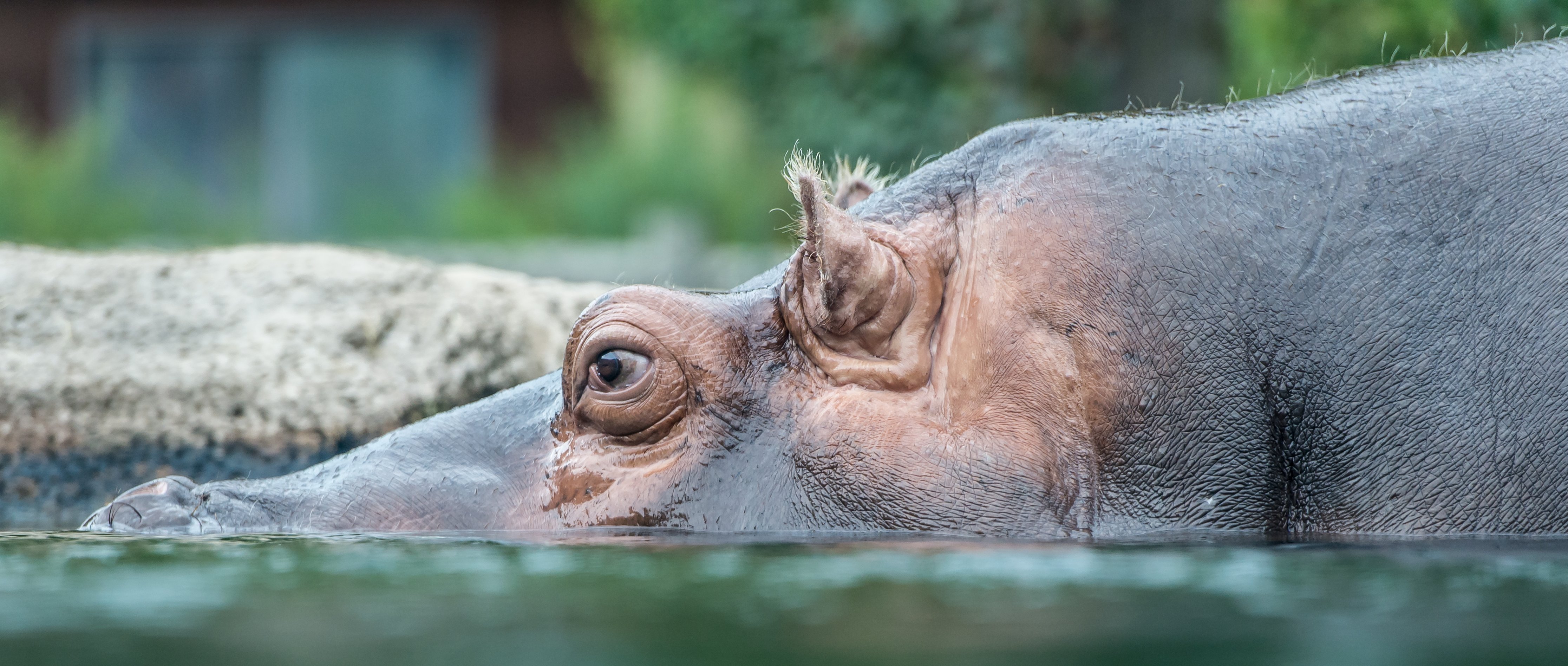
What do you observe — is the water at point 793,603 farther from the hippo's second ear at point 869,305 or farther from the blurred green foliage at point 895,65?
the blurred green foliage at point 895,65

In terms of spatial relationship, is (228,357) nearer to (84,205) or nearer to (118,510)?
(118,510)

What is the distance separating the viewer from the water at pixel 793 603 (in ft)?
5.88

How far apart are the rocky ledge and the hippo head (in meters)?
1.07

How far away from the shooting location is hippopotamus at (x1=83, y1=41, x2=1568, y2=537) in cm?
284

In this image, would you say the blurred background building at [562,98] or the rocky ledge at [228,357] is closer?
the rocky ledge at [228,357]

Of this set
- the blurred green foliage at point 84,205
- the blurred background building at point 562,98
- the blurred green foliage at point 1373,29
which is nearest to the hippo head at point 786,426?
the blurred green foliage at point 1373,29

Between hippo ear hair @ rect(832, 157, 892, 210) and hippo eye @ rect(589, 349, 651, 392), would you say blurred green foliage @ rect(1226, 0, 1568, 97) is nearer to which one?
hippo ear hair @ rect(832, 157, 892, 210)

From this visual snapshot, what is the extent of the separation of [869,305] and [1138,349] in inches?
18.5

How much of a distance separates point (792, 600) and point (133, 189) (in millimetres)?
13622

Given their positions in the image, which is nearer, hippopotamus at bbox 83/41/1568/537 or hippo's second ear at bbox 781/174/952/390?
hippopotamus at bbox 83/41/1568/537

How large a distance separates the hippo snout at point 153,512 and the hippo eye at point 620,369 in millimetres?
811

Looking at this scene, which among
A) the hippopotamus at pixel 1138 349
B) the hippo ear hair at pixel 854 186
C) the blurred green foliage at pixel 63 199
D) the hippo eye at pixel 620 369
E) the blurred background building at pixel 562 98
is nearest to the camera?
the hippopotamus at pixel 1138 349

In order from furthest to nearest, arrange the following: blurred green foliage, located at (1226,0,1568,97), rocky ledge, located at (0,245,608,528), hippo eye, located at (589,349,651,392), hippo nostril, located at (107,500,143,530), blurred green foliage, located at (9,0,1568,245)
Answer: blurred green foliage, located at (9,0,1568,245) < blurred green foliage, located at (1226,0,1568,97) < rocky ledge, located at (0,245,608,528) < hippo nostril, located at (107,500,143,530) < hippo eye, located at (589,349,651,392)

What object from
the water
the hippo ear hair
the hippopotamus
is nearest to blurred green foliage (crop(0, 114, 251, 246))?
the hippo ear hair
